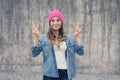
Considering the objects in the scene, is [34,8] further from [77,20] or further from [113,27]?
[113,27]

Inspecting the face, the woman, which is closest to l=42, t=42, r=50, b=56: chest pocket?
the woman

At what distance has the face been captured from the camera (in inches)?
181

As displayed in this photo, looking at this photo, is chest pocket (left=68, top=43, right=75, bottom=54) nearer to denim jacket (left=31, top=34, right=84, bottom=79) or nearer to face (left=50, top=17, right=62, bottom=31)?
denim jacket (left=31, top=34, right=84, bottom=79)

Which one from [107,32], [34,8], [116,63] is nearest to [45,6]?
[34,8]

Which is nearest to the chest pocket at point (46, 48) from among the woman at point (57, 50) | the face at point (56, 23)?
the woman at point (57, 50)

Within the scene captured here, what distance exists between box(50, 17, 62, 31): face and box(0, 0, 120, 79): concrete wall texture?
3.54 metres

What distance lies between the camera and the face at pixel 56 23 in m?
4.61

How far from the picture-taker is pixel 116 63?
8102 millimetres

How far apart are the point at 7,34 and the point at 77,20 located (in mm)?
1607

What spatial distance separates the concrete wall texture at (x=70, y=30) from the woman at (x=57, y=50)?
140 inches

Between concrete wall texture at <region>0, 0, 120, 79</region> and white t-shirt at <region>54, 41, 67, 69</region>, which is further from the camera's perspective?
Answer: concrete wall texture at <region>0, 0, 120, 79</region>

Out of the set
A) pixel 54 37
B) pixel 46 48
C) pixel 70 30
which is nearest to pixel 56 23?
pixel 54 37

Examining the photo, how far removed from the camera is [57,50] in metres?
4.53

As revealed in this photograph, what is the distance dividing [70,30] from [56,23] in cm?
360
